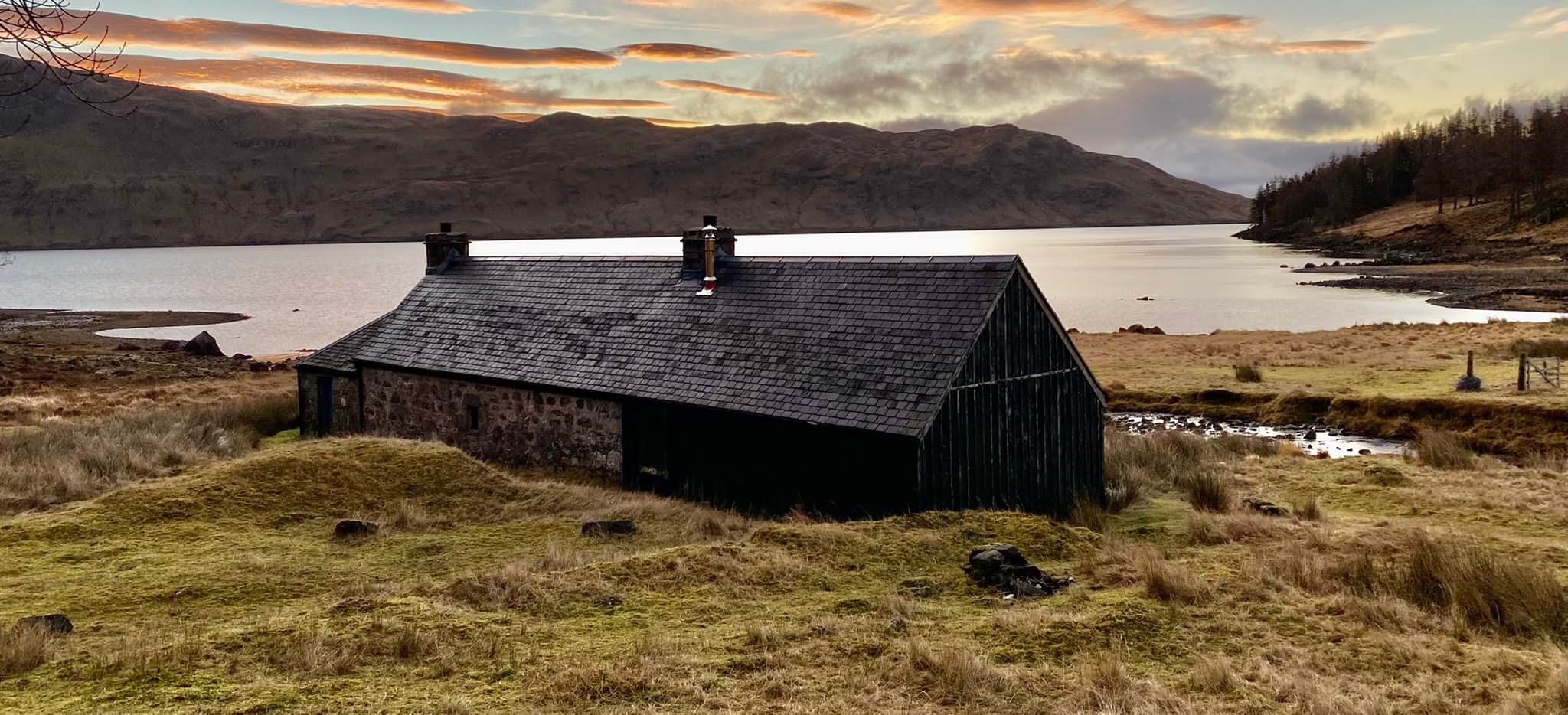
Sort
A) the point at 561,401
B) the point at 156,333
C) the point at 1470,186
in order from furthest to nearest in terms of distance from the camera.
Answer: the point at 1470,186 → the point at 156,333 → the point at 561,401

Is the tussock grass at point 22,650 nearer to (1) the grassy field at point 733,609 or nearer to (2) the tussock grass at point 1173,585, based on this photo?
(1) the grassy field at point 733,609

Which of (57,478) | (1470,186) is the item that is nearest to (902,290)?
(57,478)

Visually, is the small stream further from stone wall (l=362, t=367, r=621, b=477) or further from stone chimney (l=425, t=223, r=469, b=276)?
stone chimney (l=425, t=223, r=469, b=276)

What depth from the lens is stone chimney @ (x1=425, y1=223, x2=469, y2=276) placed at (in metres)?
28.7

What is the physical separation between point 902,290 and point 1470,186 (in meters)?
136

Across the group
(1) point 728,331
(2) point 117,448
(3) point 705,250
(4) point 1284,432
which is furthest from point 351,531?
(4) point 1284,432

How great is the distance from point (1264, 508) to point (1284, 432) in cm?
1318

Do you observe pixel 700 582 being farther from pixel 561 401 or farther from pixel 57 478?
pixel 57 478

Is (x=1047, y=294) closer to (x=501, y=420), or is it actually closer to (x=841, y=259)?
(x=841, y=259)

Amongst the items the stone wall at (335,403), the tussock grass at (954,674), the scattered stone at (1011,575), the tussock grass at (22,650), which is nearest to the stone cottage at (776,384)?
the stone wall at (335,403)

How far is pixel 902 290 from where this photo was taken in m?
18.7

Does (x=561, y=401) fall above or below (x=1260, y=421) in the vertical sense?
above

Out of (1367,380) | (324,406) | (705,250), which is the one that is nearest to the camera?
(705,250)

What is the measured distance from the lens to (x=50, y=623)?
32.9ft
